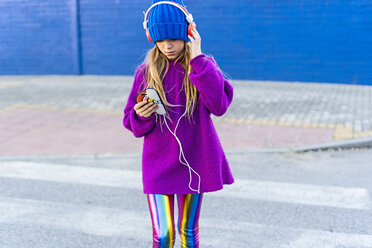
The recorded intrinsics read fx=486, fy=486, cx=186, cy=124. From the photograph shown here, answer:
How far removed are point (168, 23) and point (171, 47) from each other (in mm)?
137

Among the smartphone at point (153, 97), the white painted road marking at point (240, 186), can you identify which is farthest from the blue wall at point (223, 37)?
the smartphone at point (153, 97)

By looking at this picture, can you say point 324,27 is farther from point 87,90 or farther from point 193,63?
point 193,63

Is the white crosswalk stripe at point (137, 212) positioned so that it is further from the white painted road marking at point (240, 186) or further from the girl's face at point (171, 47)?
the girl's face at point (171, 47)

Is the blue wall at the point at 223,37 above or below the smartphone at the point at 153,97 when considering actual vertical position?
below

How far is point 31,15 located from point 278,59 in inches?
265

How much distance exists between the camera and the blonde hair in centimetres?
274

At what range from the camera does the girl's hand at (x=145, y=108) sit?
2617 mm

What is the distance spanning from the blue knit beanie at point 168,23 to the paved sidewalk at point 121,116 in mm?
4347

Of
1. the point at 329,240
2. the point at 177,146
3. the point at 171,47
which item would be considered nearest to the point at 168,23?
the point at 171,47

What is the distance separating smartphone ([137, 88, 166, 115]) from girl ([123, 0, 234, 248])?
90 millimetres

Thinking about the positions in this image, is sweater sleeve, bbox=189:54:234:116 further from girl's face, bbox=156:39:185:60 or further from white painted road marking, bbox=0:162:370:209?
white painted road marking, bbox=0:162:370:209

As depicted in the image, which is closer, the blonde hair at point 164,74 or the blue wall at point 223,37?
the blonde hair at point 164,74

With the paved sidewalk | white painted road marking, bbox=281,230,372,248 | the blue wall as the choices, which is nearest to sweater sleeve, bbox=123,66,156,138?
white painted road marking, bbox=281,230,372,248

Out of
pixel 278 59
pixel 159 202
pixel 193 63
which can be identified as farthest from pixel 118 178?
pixel 278 59
